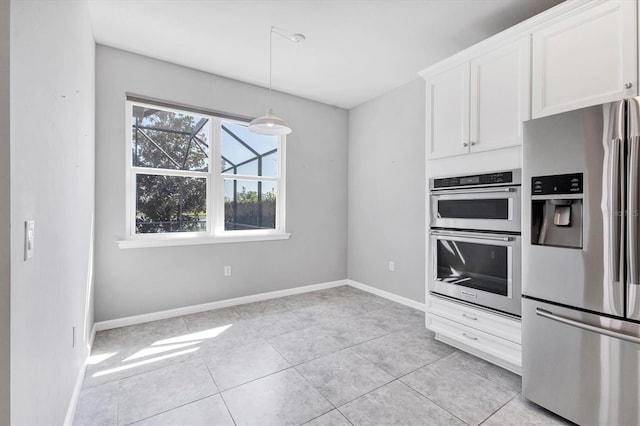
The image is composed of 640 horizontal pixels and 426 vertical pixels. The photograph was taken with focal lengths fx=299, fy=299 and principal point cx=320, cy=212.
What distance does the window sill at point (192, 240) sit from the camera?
309 cm

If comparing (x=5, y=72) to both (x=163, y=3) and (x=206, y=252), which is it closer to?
(x=163, y=3)

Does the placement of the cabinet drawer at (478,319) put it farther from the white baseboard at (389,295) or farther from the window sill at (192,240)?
the window sill at (192,240)

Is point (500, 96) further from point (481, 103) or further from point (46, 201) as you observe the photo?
point (46, 201)

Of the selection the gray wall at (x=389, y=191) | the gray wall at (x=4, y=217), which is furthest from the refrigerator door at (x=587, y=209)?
the gray wall at (x=4, y=217)

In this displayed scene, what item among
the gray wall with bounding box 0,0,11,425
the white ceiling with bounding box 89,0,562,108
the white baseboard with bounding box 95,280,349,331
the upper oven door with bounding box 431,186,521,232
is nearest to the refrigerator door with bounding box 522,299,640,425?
the upper oven door with bounding box 431,186,521,232

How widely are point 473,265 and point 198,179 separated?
3.07 metres

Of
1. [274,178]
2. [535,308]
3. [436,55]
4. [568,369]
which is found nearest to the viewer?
[568,369]

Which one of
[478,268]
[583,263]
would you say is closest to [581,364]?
[583,263]

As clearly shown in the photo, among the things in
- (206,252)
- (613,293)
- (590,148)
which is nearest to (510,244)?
(613,293)

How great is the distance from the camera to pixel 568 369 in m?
1.71

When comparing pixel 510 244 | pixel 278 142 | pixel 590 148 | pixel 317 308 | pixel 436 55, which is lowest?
pixel 317 308

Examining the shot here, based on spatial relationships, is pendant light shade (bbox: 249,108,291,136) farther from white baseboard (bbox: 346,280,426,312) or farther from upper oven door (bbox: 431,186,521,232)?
white baseboard (bbox: 346,280,426,312)

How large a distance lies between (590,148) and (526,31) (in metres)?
1.03

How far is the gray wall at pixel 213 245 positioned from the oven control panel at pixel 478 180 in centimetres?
214
